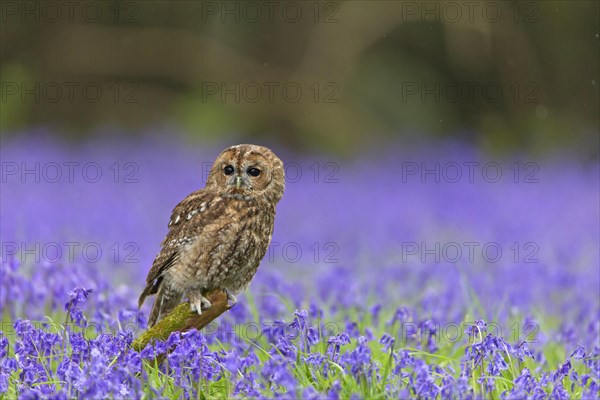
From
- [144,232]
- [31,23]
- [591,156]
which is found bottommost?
[144,232]

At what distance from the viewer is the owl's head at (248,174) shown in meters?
4.25

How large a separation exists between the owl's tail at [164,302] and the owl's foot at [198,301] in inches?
7.0

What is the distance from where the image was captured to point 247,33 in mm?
14711

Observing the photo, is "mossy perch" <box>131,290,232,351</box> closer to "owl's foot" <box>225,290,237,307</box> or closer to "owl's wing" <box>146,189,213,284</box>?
"owl's foot" <box>225,290,237,307</box>

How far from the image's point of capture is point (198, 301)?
4035 mm

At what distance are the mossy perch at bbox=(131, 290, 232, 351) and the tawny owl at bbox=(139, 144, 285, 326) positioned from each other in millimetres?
60

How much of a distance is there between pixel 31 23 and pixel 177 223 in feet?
37.4

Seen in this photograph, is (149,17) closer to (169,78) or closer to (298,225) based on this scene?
(169,78)

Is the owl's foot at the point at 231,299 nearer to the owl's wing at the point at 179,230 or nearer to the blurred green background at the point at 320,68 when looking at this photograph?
the owl's wing at the point at 179,230

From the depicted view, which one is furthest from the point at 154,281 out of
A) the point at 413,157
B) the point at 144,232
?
the point at 413,157

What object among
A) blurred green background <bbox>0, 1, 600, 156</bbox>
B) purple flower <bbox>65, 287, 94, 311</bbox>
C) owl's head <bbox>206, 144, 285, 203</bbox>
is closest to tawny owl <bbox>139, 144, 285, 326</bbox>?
owl's head <bbox>206, 144, 285, 203</bbox>

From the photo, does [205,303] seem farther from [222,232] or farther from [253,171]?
[253,171]

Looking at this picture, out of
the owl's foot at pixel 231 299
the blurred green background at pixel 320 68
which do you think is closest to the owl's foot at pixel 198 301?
the owl's foot at pixel 231 299

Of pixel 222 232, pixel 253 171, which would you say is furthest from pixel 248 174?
pixel 222 232
